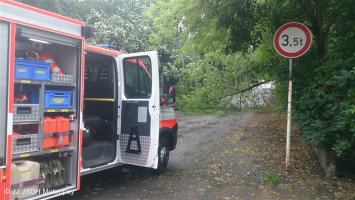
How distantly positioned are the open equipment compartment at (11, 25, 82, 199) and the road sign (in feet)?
12.9

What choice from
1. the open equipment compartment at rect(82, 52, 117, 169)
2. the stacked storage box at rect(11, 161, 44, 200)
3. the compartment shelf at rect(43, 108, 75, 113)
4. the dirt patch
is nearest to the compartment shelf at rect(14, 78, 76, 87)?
the compartment shelf at rect(43, 108, 75, 113)

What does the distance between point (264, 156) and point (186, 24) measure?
400cm

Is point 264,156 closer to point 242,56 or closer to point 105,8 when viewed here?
point 242,56

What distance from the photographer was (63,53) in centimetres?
457

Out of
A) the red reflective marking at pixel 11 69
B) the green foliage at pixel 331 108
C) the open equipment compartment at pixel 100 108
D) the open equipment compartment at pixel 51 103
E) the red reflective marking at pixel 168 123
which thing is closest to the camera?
the red reflective marking at pixel 11 69

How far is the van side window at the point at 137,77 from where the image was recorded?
5637 millimetres

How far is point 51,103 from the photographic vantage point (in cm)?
404

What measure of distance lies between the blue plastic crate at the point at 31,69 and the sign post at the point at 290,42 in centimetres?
439

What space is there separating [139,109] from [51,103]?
6.03 ft

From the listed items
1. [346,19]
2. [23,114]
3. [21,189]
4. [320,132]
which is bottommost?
[21,189]

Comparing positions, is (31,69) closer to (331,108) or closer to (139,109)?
(139,109)

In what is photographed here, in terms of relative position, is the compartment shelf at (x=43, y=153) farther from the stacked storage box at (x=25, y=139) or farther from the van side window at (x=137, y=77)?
the van side window at (x=137, y=77)

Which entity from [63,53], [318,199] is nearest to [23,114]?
[63,53]

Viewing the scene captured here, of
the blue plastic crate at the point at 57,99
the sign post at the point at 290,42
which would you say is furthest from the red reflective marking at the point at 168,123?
the sign post at the point at 290,42
